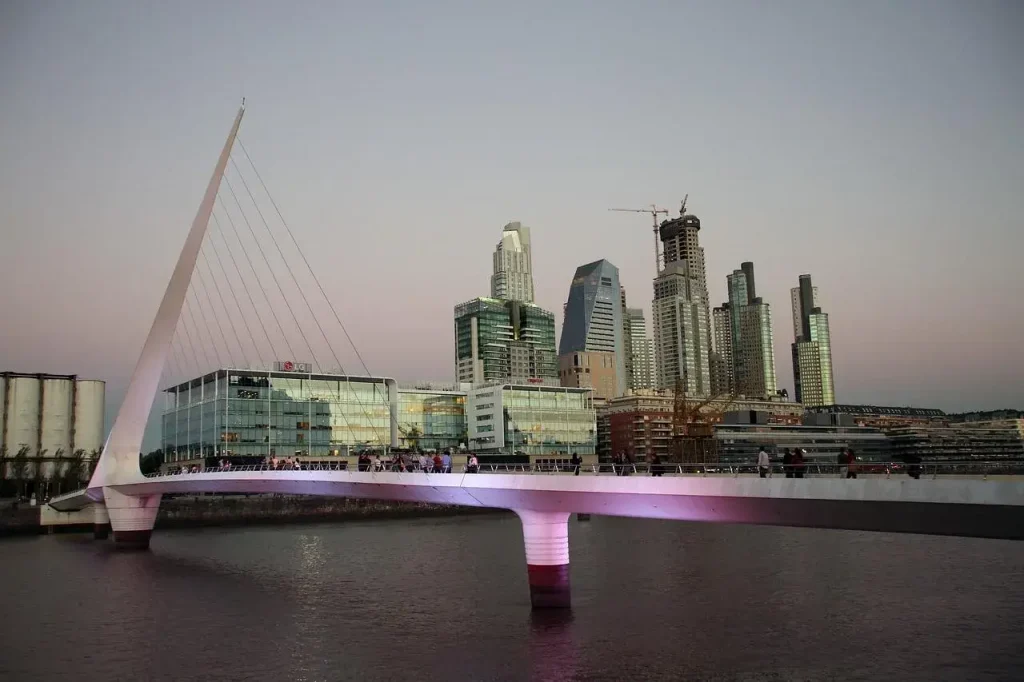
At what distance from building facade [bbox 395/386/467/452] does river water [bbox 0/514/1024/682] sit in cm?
7589

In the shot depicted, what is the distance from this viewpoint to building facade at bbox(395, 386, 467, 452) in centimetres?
12938

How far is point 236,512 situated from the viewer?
86438 mm

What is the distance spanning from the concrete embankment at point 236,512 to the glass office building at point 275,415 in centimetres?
1456

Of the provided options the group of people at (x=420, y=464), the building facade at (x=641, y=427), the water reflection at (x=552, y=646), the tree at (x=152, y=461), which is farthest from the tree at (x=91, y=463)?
the building facade at (x=641, y=427)

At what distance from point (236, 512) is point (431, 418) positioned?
49.3m

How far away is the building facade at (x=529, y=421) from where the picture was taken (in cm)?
13088

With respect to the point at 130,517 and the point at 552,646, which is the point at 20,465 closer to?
the point at 130,517

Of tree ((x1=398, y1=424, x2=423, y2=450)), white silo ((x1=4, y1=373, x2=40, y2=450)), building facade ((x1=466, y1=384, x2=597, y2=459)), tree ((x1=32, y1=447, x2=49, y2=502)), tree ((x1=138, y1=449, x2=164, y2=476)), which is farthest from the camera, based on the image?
tree ((x1=138, y1=449, x2=164, y2=476))

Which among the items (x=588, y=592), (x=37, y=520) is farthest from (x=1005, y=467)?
(x=37, y=520)

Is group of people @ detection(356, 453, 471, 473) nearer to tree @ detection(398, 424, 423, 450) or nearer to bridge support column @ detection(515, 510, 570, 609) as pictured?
bridge support column @ detection(515, 510, 570, 609)

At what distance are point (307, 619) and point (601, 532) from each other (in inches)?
1404

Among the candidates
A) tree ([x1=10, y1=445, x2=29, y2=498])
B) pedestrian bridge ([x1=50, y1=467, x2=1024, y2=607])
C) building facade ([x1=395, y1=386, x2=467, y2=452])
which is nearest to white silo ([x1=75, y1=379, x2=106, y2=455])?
tree ([x1=10, y1=445, x2=29, y2=498])

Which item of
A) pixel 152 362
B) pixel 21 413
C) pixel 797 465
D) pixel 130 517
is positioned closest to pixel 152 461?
pixel 21 413

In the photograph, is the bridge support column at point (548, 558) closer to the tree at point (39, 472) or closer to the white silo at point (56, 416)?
the tree at point (39, 472)
